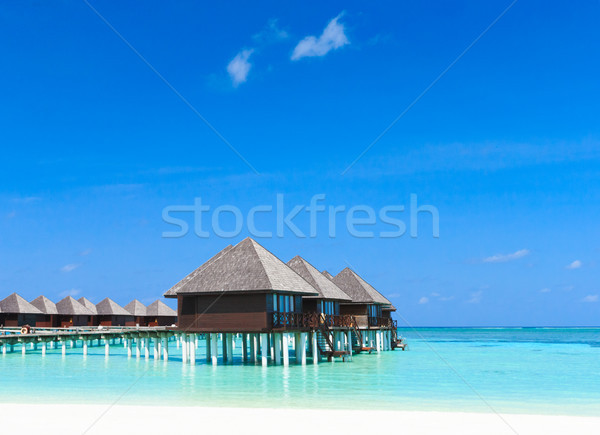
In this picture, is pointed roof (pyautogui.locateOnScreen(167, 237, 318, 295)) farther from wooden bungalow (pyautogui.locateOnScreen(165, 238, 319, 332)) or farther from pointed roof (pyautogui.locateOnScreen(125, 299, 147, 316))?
pointed roof (pyautogui.locateOnScreen(125, 299, 147, 316))

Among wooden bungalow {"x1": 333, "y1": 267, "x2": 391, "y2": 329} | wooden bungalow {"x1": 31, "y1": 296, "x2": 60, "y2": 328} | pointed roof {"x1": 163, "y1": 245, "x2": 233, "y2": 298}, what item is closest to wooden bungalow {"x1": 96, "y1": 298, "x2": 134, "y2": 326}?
wooden bungalow {"x1": 31, "y1": 296, "x2": 60, "y2": 328}

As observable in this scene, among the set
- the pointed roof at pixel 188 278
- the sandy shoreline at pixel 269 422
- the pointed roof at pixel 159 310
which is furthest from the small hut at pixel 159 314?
the sandy shoreline at pixel 269 422

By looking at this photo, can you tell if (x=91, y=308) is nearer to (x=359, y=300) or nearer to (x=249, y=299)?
(x=359, y=300)

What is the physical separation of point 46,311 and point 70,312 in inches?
115

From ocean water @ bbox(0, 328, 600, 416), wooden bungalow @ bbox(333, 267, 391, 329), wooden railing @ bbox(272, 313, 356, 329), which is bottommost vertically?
ocean water @ bbox(0, 328, 600, 416)

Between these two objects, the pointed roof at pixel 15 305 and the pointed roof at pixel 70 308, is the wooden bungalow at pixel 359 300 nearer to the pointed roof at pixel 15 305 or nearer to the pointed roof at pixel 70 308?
the pointed roof at pixel 15 305

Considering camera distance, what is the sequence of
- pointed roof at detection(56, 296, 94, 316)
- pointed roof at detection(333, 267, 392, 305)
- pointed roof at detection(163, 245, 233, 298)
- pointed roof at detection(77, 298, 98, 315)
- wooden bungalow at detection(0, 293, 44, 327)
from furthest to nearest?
pointed roof at detection(77, 298, 98, 315)
pointed roof at detection(56, 296, 94, 316)
wooden bungalow at detection(0, 293, 44, 327)
pointed roof at detection(333, 267, 392, 305)
pointed roof at detection(163, 245, 233, 298)

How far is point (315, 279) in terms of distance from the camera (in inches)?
1540

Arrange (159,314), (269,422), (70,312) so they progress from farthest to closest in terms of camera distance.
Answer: (159,314), (70,312), (269,422)

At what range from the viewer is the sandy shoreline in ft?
47.0

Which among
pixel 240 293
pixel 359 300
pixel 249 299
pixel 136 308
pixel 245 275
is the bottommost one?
pixel 249 299

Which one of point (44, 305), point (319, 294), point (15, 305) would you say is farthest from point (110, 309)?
point (319, 294)

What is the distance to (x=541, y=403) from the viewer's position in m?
21.0

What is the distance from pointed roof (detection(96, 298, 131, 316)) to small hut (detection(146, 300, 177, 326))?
2698 millimetres
